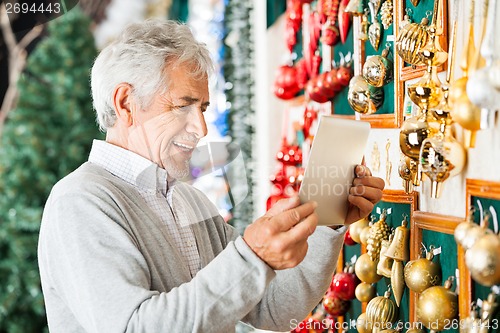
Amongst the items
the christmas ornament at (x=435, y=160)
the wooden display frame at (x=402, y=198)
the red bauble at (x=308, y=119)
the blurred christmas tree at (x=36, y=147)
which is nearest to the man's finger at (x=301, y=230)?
the christmas ornament at (x=435, y=160)

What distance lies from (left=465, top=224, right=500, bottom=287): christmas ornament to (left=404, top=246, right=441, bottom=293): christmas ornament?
9.0 inches

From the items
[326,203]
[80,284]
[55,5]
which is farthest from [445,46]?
[55,5]

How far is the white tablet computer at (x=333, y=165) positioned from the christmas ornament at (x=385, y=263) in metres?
0.14

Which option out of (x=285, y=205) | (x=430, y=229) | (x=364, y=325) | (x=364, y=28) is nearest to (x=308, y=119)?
(x=364, y=28)

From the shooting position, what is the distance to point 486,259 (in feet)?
2.77

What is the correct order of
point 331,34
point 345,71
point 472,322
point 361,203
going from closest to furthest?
1. point 472,322
2. point 361,203
3. point 345,71
4. point 331,34

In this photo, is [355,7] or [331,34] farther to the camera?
[331,34]

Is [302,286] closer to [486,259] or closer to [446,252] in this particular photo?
[446,252]

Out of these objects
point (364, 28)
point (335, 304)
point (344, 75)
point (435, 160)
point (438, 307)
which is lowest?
point (335, 304)

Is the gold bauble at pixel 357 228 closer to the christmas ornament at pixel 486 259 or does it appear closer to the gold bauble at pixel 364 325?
the gold bauble at pixel 364 325

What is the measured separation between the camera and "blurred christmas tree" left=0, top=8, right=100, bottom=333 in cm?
299

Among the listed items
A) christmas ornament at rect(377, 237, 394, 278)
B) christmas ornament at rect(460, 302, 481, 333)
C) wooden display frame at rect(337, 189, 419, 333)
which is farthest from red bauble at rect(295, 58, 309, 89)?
christmas ornament at rect(460, 302, 481, 333)

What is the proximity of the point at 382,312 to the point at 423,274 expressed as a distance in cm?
22

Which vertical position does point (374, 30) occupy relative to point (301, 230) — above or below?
above
